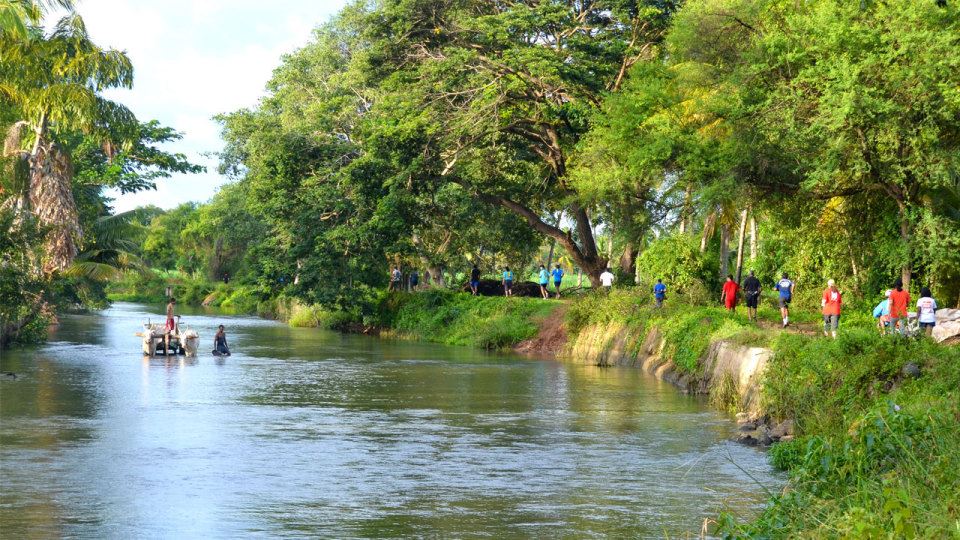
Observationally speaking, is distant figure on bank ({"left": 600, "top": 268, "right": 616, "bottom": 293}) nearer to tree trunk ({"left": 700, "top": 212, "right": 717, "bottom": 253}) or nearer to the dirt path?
the dirt path

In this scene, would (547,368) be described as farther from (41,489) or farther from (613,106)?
(41,489)

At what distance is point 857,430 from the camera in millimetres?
17141

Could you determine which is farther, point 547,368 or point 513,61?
point 513,61

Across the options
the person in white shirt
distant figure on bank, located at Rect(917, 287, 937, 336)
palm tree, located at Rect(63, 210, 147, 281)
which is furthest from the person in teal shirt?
Answer: distant figure on bank, located at Rect(917, 287, 937, 336)

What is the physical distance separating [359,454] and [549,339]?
996 inches

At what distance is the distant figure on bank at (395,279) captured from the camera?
198 ft

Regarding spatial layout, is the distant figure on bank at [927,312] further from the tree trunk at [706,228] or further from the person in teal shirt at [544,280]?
the person in teal shirt at [544,280]

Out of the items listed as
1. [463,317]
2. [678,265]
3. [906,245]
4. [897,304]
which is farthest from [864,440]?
[463,317]

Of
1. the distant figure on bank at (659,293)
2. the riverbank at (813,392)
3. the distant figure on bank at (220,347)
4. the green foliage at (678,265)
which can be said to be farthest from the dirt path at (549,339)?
the distant figure on bank at (220,347)

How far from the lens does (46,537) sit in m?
15.0

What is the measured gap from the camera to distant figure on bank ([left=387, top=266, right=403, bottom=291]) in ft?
198

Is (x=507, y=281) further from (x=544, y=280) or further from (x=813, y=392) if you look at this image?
(x=813, y=392)

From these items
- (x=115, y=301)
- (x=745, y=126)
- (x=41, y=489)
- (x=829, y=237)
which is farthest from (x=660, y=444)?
(x=115, y=301)

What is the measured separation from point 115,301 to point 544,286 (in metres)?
58.1
